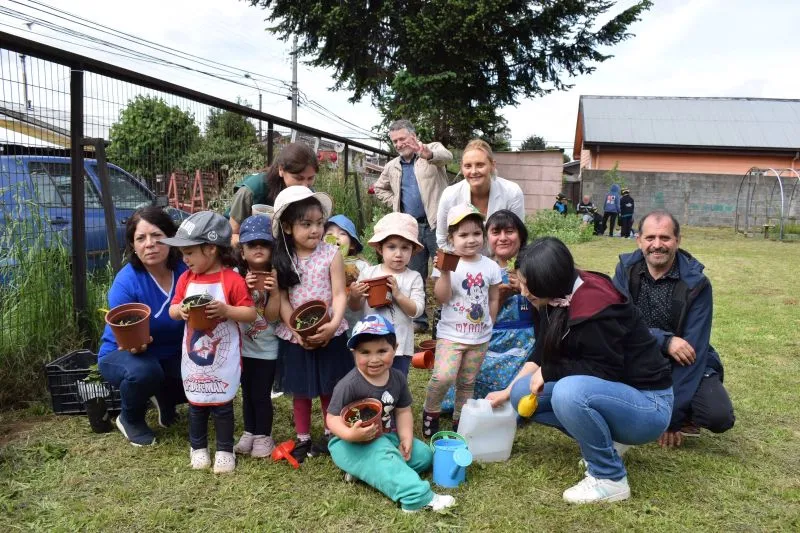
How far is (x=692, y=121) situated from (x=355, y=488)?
96.9 ft

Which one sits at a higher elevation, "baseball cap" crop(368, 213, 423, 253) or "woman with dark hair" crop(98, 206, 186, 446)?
"baseball cap" crop(368, 213, 423, 253)

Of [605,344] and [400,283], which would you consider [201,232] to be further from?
[605,344]

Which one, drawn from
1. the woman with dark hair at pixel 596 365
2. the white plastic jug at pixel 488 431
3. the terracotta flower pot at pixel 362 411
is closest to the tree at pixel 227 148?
the terracotta flower pot at pixel 362 411

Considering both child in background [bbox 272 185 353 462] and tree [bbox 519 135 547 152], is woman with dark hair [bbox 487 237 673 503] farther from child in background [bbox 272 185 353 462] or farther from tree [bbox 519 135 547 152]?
tree [bbox 519 135 547 152]

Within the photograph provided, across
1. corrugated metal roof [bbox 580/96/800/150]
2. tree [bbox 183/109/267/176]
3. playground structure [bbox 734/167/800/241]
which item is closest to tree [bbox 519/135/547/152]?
corrugated metal roof [bbox 580/96/800/150]

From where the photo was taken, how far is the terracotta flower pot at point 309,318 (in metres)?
2.89

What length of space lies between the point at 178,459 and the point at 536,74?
1335 cm

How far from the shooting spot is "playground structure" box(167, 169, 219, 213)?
4816mm

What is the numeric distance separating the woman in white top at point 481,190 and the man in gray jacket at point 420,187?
3.79 feet

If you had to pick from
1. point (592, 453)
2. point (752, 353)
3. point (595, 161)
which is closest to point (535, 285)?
point (592, 453)

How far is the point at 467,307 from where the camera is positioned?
3320mm

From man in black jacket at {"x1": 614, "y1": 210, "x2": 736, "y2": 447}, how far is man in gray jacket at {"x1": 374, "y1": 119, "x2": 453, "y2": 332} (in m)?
2.34

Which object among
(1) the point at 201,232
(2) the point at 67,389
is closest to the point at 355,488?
(1) the point at 201,232

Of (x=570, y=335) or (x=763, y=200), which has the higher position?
(x=763, y=200)
